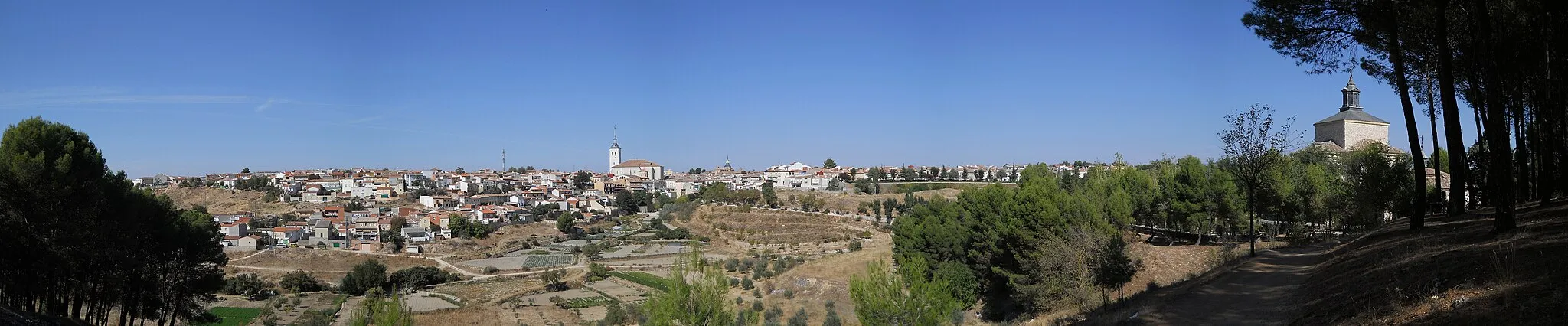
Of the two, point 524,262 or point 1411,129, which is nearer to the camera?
point 1411,129

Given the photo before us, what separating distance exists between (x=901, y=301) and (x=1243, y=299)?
18.1 ft

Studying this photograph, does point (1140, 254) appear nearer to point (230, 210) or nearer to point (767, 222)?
point (767, 222)

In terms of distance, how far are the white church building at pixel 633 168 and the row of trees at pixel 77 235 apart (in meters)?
129

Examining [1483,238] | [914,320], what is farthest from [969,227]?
[1483,238]

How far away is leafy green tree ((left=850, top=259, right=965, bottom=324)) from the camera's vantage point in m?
14.2

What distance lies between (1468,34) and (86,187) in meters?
27.0

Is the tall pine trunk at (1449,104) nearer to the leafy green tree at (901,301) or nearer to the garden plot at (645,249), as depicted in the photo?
the leafy green tree at (901,301)

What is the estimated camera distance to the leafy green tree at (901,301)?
559 inches

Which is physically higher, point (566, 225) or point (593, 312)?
point (566, 225)

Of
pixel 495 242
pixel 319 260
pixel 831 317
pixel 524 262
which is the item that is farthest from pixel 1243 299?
pixel 495 242

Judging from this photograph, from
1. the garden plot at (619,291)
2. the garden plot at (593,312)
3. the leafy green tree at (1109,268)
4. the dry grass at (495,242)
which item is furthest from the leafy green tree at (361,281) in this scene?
the leafy green tree at (1109,268)

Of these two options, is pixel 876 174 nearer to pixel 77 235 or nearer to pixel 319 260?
pixel 319 260

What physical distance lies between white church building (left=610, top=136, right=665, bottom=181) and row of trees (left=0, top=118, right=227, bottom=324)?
12946 centimetres

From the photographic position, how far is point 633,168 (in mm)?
152250
